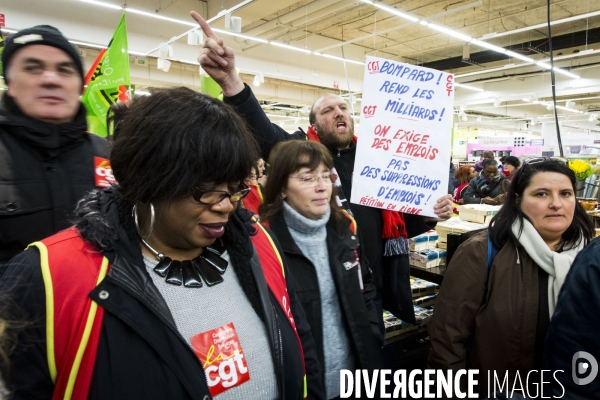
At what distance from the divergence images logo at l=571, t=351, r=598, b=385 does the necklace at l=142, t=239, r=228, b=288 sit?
933mm

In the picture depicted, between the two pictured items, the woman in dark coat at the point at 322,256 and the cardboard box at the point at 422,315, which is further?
the cardboard box at the point at 422,315

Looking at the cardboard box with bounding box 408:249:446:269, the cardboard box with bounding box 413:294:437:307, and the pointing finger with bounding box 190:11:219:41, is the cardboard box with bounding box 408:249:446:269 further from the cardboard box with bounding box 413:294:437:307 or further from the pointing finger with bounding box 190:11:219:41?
the pointing finger with bounding box 190:11:219:41

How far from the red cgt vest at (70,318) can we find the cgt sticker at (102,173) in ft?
1.68

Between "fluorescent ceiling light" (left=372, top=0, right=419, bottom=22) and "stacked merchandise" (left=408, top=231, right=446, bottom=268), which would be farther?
"fluorescent ceiling light" (left=372, top=0, right=419, bottom=22)

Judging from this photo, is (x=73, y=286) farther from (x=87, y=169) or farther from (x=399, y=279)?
(x=399, y=279)

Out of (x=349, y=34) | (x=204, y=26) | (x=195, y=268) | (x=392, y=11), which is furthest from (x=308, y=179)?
(x=349, y=34)

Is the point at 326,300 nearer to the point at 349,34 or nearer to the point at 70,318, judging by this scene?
the point at 70,318

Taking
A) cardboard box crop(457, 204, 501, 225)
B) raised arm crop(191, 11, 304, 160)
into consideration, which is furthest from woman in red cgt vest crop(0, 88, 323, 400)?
cardboard box crop(457, 204, 501, 225)

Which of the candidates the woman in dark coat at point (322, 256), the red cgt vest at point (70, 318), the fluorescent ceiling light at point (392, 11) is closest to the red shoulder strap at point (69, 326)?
the red cgt vest at point (70, 318)

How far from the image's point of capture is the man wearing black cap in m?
1.08

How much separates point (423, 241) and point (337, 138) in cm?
102

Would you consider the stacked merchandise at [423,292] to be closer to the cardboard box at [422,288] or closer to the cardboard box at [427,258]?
the cardboard box at [422,288]

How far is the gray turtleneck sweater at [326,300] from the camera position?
152 cm

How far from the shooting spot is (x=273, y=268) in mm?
1080
